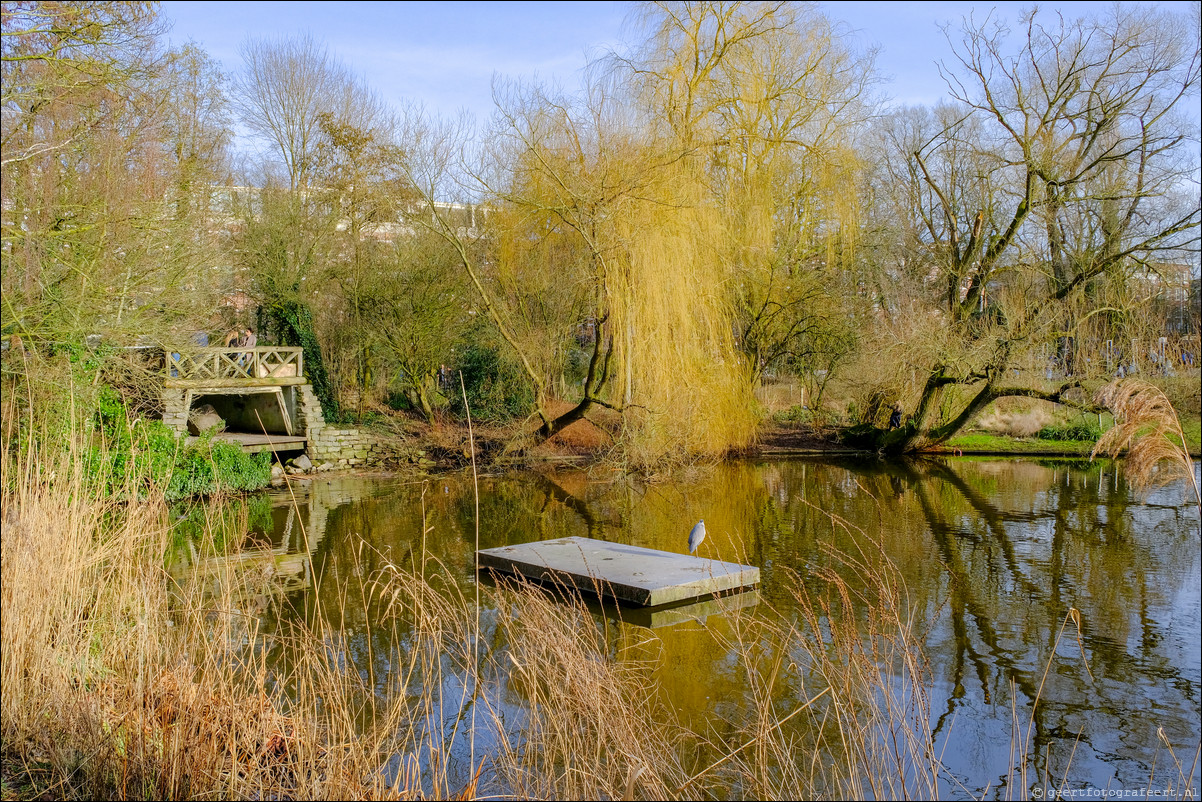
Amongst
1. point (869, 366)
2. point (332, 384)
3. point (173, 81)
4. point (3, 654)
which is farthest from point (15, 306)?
point (869, 366)

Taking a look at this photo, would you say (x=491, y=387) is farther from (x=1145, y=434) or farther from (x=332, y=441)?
(x=1145, y=434)

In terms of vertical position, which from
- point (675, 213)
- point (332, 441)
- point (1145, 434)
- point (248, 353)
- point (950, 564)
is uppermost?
point (675, 213)

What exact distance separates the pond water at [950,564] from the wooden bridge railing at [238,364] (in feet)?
8.28

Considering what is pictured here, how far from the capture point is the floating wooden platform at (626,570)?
325 inches

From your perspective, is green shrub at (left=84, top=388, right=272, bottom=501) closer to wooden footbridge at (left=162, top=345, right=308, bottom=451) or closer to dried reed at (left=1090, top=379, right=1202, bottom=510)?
wooden footbridge at (left=162, top=345, right=308, bottom=451)

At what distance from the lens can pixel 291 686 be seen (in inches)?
253

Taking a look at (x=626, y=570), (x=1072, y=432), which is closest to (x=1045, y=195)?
(x=1072, y=432)

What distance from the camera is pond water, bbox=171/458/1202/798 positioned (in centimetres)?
560

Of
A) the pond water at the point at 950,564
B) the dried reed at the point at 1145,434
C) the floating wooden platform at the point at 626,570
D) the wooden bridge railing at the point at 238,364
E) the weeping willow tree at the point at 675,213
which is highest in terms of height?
the weeping willow tree at the point at 675,213

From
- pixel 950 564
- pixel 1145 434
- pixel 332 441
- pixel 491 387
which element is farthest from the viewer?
pixel 491 387

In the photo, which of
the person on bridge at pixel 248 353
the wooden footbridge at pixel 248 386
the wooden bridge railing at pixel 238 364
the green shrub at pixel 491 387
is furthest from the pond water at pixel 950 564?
the person on bridge at pixel 248 353

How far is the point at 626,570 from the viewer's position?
893 cm

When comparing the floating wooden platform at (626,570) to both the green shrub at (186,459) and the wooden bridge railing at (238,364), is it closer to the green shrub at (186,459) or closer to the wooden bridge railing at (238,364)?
the green shrub at (186,459)

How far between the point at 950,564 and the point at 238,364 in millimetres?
13493
